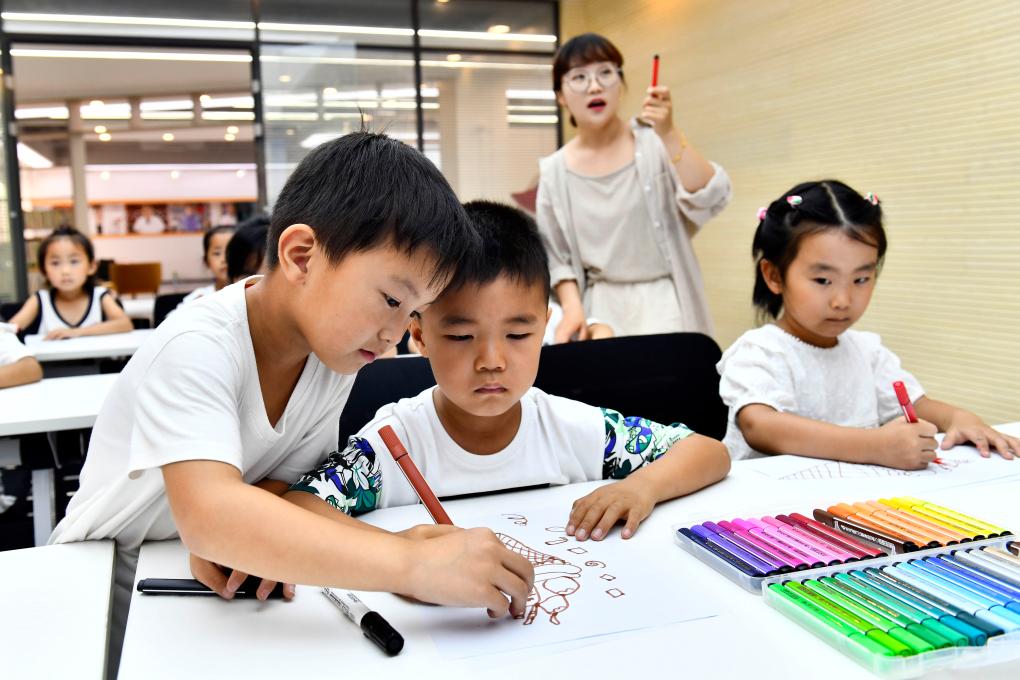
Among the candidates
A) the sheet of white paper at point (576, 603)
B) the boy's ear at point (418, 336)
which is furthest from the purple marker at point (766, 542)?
the boy's ear at point (418, 336)

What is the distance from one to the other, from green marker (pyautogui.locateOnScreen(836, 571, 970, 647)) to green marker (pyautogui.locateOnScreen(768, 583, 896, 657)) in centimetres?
4

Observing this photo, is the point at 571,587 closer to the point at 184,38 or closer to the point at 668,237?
the point at 668,237

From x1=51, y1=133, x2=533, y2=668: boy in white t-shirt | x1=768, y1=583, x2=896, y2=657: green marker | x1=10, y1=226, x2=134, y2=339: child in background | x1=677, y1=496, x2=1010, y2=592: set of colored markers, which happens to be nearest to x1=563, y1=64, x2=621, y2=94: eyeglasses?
x1=51, y1=133, x2=533, y2=668: boy in white t-shirt

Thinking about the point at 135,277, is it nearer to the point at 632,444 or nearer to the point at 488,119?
the point at 488,119

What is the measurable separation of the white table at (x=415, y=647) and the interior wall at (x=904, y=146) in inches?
110

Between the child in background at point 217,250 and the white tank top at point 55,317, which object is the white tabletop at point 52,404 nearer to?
the child in background at point 217,250

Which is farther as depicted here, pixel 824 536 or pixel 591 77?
pixel 591 77

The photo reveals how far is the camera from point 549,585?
821 mm

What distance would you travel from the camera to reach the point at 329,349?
2.93 feet

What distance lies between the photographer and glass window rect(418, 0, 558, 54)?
21.0 ft

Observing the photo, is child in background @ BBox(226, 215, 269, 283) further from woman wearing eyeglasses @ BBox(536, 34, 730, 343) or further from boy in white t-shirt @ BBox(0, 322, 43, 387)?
woman wearing eyeglasses @ BBox(536, 34, 730, 343)

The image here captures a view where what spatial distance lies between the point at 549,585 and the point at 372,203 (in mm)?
443

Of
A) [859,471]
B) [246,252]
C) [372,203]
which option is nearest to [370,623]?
[372,203]

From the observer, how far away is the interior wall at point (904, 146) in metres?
3.04
